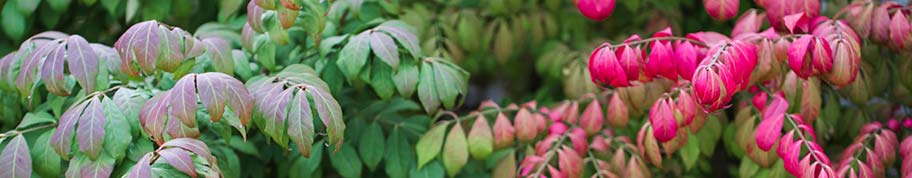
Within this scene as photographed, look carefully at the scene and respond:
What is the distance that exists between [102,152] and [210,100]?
0.87 ft

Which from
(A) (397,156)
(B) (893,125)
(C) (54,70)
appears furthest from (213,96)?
(B) (893,125)

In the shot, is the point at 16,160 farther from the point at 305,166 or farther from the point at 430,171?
the point at 430,171

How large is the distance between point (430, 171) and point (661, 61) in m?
0.62

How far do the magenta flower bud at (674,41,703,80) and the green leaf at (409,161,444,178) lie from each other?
61 cm

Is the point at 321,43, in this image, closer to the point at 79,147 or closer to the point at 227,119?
the point at 227,119

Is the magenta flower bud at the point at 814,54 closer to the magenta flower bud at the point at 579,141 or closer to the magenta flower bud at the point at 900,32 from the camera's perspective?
the magenta flower bud at the point at 900,32

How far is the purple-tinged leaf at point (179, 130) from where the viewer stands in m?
1.52

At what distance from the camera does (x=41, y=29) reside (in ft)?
7.86

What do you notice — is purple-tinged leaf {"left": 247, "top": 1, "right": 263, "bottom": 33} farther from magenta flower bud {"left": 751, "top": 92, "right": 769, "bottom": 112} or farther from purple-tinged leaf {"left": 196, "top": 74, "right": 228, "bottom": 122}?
magenta flower bud {"left": 751, "top": 92, "right": 769, "bottom": 112}

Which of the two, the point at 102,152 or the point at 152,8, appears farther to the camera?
the point at 152,8

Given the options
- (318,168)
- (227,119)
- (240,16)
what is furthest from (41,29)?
(227,119)

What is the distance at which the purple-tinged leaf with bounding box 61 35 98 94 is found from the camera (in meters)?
1.61

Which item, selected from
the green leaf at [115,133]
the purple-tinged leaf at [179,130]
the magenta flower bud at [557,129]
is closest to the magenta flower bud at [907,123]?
the magenta flower bud at [557,129]

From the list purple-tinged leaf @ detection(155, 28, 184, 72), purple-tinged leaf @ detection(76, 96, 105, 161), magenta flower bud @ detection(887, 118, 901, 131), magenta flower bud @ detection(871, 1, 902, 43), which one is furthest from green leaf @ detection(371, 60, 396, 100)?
magenta flower bud @ detection(887, 118, 901, 131)
